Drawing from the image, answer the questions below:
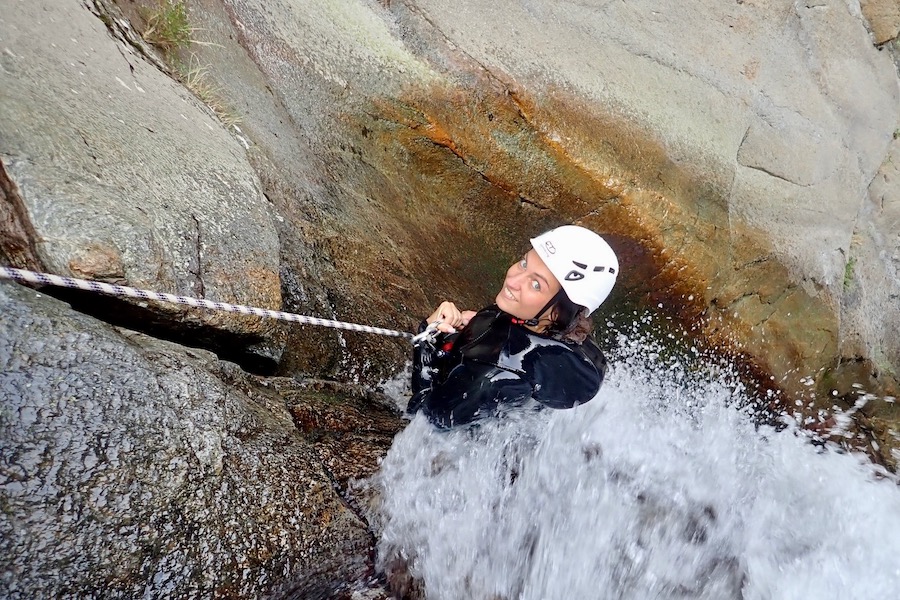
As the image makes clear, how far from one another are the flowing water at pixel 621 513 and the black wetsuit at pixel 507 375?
299 mm

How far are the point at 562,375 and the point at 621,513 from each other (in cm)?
105

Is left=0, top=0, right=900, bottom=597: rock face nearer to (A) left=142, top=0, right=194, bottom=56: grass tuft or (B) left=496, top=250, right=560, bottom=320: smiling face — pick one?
(A) left=142, top=0, right=194, bottom=56: grass tuft

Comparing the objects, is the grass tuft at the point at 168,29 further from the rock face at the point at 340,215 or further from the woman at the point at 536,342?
the woman at the point at 536,342

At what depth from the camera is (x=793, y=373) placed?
5164mm

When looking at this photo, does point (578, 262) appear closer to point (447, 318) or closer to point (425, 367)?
point (447, 318)

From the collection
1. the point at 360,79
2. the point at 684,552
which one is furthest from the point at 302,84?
the point at 684,552

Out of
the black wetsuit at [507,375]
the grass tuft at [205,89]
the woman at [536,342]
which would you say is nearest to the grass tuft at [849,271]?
the woman at [536,342]

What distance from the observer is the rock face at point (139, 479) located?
4.92 feet

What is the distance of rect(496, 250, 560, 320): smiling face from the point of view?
104 inches

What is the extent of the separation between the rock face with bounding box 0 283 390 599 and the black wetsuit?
27.1 inches

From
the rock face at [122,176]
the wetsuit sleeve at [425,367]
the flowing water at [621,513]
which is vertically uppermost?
the rock face at [122,176]

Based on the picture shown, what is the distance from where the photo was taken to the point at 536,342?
8.38 ft

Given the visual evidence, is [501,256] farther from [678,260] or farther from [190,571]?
[190,571]

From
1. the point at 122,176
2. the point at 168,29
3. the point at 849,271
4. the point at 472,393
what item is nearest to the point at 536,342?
the point at 472,393
